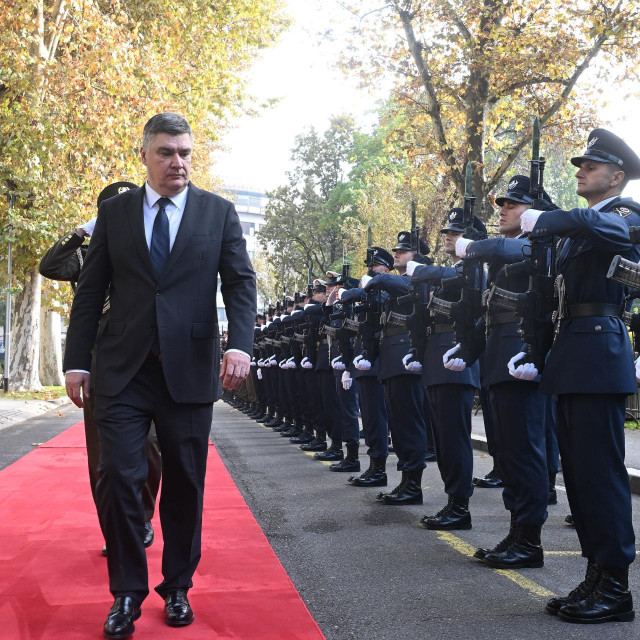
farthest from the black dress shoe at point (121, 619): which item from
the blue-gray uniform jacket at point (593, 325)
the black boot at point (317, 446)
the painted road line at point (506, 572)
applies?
the black boot at point (317, 446)

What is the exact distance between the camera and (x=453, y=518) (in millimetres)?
6719

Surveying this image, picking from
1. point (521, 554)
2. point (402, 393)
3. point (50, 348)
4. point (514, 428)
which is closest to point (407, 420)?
point (402, 393)

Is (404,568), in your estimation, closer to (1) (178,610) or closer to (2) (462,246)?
(1) (178,610)

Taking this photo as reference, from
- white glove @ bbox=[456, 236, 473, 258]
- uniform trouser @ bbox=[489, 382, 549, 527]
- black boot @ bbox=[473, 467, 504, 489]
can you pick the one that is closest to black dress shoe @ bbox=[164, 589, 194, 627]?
uniform trouser @ bbox=[489, 382, 549, 527]

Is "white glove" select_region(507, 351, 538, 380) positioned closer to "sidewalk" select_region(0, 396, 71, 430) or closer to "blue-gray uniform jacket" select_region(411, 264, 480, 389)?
"blue-gray uniform jacket" select_region(411, 264, 480, 389)

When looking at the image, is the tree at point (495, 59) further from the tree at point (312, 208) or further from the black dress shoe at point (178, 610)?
the tree at point (312, 208)

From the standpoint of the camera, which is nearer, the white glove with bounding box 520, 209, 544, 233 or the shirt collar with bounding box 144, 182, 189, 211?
the shirt collar with bounding box 144, 182, 189, 211

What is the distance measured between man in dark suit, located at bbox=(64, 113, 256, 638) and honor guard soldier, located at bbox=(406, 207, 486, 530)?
2658mm

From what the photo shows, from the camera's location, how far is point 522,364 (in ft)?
17.6

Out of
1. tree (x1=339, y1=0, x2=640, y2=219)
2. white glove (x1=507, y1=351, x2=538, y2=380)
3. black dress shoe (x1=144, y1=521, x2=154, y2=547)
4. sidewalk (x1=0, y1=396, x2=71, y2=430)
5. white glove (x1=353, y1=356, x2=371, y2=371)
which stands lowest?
black dress shoe (x1=144, y1=521, x2=154, y2=547)

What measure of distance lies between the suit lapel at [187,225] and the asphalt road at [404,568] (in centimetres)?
169

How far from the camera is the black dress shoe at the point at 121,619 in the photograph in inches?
156

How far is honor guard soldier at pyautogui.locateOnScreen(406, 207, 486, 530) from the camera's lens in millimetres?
6672

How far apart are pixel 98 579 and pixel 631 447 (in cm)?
865
